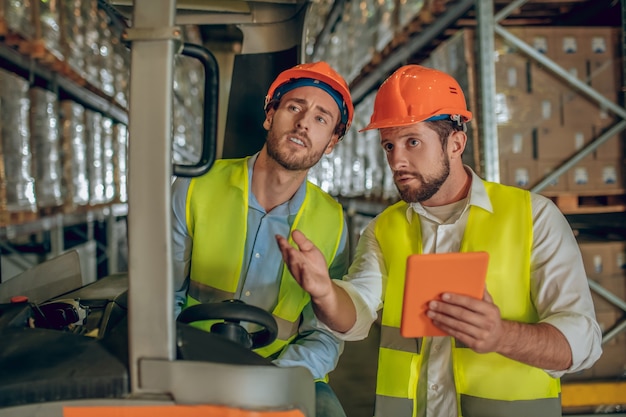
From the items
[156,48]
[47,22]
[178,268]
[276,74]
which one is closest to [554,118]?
[276,74]

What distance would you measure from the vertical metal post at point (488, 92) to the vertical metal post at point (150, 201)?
8.58 feet

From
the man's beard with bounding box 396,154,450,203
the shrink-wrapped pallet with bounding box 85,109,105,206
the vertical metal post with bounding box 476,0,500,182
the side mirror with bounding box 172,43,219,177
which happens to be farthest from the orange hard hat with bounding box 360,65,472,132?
the shrink-wrapped pallet with bounding box 85,109,105,206

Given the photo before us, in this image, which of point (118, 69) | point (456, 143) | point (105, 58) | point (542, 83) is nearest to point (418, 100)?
point (456, 143)

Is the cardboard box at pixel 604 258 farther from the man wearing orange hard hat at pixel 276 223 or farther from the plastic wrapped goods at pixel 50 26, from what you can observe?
the plastic wrapped goods at pixel 50 26

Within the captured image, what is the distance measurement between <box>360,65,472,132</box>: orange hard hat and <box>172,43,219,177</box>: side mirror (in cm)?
91

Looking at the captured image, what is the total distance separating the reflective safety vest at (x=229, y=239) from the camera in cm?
212

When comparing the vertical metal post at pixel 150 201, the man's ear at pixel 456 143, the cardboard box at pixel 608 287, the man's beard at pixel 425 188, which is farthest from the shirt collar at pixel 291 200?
the cardboard box at pixel 608 287

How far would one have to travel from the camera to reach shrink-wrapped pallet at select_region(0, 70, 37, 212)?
402 centimetres

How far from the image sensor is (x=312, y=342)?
2098 mm

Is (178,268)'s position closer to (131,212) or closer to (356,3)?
(131,212)

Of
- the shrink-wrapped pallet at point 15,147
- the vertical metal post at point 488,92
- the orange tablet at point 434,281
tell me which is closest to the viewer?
the orange tablet at point 434,281

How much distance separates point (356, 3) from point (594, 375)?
447 cm

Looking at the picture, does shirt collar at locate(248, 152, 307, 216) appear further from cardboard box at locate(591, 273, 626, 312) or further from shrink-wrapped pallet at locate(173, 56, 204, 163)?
shrink-wrapped pallet at locate(173, 56, 204, 163)

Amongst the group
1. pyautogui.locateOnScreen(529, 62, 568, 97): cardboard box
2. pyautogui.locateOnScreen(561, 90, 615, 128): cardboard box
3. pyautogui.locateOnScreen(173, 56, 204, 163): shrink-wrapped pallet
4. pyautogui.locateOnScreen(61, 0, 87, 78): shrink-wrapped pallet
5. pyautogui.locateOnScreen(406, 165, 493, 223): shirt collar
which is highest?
pyautogui.locateOnScreen(173, 56, 204, 163): shrink-wrapped pallet
